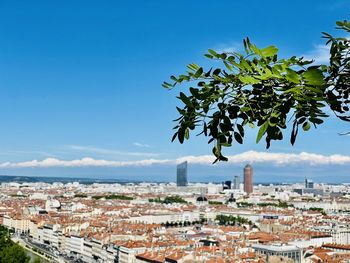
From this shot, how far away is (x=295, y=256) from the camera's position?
25.9 metres

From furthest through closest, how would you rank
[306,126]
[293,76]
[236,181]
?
[236,181] < [306,126] < [293,76]

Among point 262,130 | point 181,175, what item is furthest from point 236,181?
point 262,130

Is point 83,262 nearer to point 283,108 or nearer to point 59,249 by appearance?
point 59,249

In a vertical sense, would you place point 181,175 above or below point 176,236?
above

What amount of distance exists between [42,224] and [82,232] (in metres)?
7.23

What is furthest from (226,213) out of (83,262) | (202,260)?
(202,260)

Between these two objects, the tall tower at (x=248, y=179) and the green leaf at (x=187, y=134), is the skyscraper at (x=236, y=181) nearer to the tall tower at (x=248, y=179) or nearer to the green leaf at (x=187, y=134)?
the tall tower at (x=248, y=179)

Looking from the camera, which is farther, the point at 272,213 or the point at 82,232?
the point at 272,213

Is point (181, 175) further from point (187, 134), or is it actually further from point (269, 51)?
point (269, 51)

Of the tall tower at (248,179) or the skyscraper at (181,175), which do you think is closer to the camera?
the tall tower at (248,179)

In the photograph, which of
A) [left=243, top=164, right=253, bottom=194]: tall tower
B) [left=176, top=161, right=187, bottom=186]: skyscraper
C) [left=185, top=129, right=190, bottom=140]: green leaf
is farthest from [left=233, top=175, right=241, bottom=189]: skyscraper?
[left=185, top=129, right=190, bottom=140]: green leaf

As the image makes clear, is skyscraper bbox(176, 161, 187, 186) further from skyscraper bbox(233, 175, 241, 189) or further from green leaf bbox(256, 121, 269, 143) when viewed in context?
green leaf bbox(256, 121, 269, 143)

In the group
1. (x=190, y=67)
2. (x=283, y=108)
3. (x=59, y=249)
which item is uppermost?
(x=190, y=67)

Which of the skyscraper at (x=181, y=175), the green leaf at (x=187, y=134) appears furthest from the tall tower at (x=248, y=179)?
the green leaf at (x=187, y=134)
